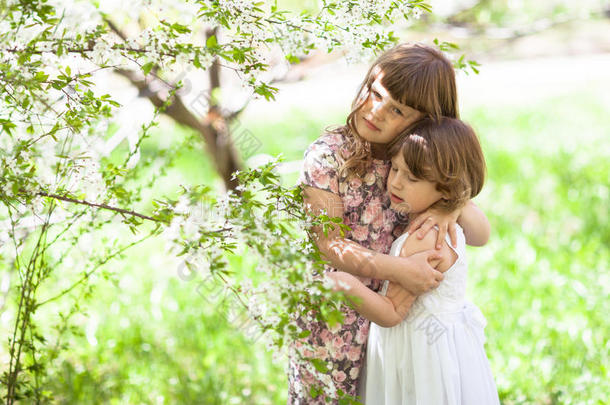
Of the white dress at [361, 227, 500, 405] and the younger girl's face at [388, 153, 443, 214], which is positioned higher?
the younger girl's face at [388, 153, 443, 214]

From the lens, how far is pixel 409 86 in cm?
179

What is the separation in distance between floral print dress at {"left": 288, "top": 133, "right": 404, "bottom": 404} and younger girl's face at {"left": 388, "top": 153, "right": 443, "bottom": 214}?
71 millimetres

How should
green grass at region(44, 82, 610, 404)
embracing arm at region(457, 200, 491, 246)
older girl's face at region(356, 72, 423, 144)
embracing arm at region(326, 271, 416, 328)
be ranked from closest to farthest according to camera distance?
embracing arm at region(326, 271, 416, 328), older girl's face at region(356, 72, 423, 144), embracing arm at region(457, 200, 491, 246), green grass at region(44, 82, 610, 404)

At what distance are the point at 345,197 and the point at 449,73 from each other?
0.49m

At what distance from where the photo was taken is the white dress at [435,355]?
72.0 inches

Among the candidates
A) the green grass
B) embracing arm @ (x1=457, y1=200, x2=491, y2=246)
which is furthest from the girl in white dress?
the green grass

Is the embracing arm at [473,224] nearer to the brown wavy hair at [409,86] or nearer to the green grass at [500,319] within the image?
the brown wavy hair at [409,86]

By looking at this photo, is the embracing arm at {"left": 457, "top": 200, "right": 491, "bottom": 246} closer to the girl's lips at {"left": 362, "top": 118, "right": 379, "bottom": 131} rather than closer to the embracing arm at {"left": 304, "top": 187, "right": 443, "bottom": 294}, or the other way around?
the embracing arm at {"left": 304, "top": 187, "right": 443, "bottom": 294}

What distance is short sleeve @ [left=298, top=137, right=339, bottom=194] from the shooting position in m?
1.81

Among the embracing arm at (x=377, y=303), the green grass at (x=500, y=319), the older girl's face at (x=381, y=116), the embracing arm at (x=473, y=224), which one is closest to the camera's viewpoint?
the embracing arm at (x=377, y=303)

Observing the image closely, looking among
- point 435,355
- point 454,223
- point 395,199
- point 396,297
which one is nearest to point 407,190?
point 395,199

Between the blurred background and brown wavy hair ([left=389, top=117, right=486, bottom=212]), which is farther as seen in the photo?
the blurred background

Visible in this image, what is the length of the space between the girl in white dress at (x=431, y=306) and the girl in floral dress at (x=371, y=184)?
0.05 meters

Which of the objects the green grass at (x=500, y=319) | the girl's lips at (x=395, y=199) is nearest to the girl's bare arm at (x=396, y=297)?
the girl's lips at (x=395, y=199)
